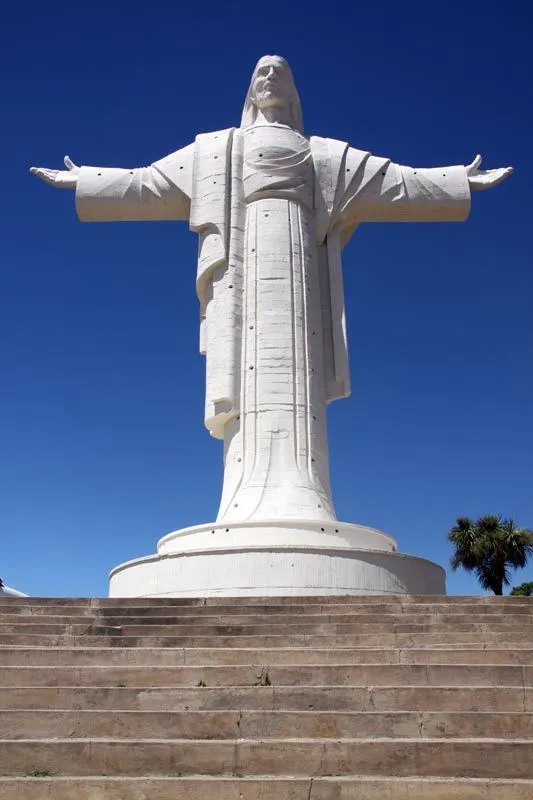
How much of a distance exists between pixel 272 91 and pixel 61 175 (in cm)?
510

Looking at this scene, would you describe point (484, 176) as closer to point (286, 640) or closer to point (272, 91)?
→ point (272, 91)

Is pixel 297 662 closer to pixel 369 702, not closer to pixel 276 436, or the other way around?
pixel 369 702

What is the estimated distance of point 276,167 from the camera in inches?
650

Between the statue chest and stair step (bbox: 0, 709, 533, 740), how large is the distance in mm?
12625

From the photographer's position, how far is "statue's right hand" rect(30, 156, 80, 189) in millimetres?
17438

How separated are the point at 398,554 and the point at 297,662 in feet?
20.9

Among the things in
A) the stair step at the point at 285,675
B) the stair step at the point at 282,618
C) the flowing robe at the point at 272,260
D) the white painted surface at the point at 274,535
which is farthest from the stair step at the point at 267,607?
the flowing robe at the point at 272,260

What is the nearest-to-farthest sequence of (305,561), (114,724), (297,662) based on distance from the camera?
(114,724) → (297,662) → (305,561)

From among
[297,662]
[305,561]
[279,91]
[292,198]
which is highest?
[279,91]

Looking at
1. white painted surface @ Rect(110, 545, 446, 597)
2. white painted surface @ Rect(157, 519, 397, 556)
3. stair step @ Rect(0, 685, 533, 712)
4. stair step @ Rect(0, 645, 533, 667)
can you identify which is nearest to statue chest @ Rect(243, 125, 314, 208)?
white painted surface @ Rect(157, 519, 397, 556)

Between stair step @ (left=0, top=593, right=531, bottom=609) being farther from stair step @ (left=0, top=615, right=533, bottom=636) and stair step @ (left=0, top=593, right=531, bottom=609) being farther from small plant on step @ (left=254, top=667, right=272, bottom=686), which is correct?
small plant on step @ (left=254, top=667, right=272, bottom=686)

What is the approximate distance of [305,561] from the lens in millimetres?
12258

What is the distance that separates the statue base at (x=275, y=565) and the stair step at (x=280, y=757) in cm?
635

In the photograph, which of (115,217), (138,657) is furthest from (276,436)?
(138,657)
